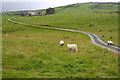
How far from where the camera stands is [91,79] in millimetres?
14742

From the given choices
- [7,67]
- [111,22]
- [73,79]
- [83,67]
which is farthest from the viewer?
[111,22]

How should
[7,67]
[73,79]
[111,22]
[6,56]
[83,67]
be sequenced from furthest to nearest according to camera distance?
[111,22] < [6,56] < [83,67] < [7,67] < [73,79]

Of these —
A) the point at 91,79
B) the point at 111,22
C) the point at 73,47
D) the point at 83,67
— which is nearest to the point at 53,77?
the point at 91,79

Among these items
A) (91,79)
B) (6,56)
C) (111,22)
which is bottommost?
(91,79)

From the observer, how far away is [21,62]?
1852 centimetres

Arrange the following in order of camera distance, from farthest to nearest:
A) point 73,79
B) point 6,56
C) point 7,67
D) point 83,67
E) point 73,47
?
1. point 73,47
2. point 6,56
3. point 83,67
4. point 7,67
5. point 73,79

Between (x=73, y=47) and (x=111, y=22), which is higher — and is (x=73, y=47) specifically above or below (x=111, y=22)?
below

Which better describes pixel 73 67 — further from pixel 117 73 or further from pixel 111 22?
pixel 111 22

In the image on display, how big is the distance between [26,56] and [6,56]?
7.75 feet

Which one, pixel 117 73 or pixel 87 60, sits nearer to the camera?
pixel 117 73

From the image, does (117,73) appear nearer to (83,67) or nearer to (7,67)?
(83,67)

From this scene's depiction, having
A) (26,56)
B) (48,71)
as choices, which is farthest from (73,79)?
(26,56)

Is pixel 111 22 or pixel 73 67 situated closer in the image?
pixel 73 67

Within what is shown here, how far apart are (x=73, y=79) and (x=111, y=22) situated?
309ft
